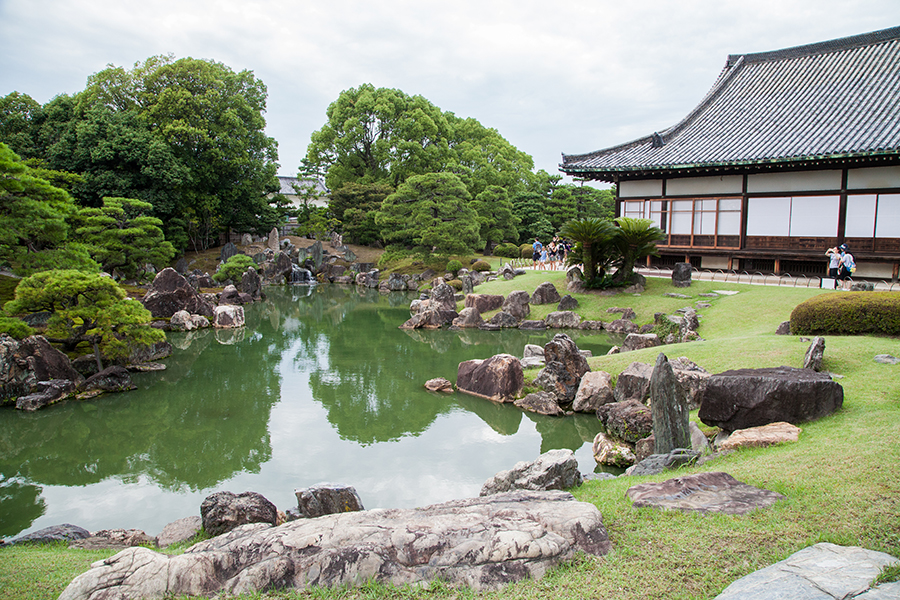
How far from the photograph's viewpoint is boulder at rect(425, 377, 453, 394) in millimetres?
12320

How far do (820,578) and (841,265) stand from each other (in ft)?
57.8

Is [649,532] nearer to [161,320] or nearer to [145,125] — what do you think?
[161,320]

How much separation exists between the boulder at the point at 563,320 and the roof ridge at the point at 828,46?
49.8 feet

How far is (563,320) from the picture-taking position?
772 inches

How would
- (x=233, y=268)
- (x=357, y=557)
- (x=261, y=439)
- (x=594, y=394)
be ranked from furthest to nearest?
(x=233, y=268) < (x=594, y=394) < (x=261, y=439) < (x=357, y=557)

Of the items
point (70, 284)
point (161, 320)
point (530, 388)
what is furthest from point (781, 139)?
point (161, 320)

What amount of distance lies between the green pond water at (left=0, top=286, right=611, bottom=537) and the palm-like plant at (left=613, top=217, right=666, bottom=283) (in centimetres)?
539

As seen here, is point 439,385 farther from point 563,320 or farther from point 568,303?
point 568,303

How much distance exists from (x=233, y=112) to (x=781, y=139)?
108 feet

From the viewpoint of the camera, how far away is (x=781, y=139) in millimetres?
19047

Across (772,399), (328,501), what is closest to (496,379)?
(772,399)

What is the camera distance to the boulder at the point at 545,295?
70.2ft

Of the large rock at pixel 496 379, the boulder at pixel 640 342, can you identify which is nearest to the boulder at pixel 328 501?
the large rock at pixel 496 379

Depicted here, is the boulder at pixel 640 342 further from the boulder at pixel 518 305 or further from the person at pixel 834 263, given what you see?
the person at pixel 834 263
